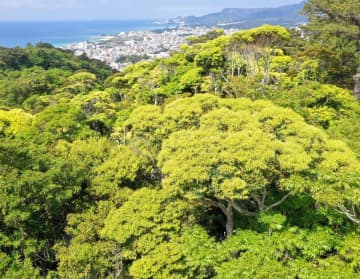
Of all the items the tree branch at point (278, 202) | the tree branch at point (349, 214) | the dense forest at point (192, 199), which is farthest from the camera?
the tree branch at point (278, 202)

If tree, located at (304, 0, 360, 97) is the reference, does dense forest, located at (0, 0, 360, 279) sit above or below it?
below

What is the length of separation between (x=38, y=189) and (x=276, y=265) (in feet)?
19.5

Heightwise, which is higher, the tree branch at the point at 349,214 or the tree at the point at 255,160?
the tree at the point at 255,160

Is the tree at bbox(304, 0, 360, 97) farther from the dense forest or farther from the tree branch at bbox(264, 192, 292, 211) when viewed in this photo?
the tree branch at bbox(264, 192, 292, 211)

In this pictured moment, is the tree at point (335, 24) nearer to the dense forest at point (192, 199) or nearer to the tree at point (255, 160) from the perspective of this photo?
the dense forest at point (192, 199)

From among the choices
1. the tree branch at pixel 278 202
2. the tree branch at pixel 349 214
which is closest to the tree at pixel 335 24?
the tree branch at pixel 278 202

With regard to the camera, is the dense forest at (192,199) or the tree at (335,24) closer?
the dense forest at (192,199)

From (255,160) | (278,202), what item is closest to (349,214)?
(278,202)

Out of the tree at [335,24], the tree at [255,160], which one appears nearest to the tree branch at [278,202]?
the tree at [255,160]

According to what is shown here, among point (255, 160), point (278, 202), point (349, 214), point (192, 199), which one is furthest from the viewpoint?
point (192, 199)

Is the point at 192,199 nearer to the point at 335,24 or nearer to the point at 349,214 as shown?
the point at 349,214

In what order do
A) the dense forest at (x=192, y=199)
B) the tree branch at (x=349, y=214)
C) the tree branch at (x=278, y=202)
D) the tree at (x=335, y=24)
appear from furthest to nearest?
the tree at (x=335, y=24)
the tree branch at (x=278, y=202)
the dense forest at (x=192, y=199)
the tree branch at (x=349, y=214)

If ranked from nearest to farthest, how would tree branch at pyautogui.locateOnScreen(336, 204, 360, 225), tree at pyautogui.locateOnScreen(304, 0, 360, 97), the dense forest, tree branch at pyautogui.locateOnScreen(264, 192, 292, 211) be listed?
tree branch at pyautogui.locateOnScreen(336, 204, 360, 225) < the dense forest < tree branch at pyautogui.locateOnScreen(264, 192, 292, 211) < tree at pyautogui.locateOnScreen(304, 0, 360, 97)

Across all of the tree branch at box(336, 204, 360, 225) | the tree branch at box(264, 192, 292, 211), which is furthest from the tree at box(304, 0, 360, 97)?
the tree branch at box(336, 204, 360, 225)
